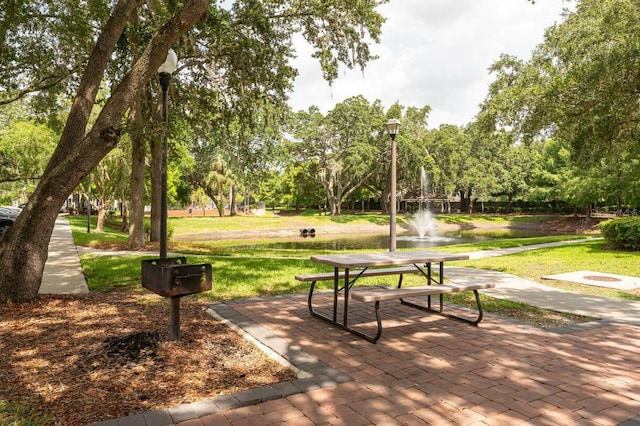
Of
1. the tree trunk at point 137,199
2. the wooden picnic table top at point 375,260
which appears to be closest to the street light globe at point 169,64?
the wooden picnic table top at point 375,260

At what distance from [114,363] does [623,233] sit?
15527mm

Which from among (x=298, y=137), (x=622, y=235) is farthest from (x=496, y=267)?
A: (x=298, y=137)

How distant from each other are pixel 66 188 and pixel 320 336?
405 cm

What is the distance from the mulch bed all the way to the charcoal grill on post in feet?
1.31

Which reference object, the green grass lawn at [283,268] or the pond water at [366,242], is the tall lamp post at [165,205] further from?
the pond water at [366,242]

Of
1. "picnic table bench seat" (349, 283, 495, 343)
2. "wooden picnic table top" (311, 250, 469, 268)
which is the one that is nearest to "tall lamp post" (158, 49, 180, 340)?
"wooden picnic table top" (311, 250, 469, 268)

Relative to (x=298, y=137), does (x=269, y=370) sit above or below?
below

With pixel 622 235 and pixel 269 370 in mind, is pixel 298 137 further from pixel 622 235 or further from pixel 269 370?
pixel 269 370

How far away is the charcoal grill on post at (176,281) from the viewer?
14.1 ft

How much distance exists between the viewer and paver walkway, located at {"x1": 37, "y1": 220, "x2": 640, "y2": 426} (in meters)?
3.06

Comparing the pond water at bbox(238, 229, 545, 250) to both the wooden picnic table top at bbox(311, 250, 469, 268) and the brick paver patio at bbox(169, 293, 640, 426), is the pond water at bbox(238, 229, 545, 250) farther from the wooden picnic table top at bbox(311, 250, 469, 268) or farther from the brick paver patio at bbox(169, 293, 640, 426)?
the brick paver patio at bbox(169, 293, 640, 426)

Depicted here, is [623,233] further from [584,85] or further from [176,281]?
[176,281]

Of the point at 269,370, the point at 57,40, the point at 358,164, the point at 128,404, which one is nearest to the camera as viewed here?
the point at 128,404

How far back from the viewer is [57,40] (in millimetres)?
9719
